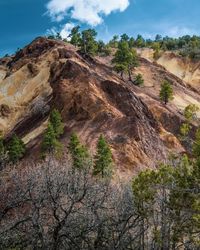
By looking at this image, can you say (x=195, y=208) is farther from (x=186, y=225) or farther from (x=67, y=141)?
(x=67, y=141)

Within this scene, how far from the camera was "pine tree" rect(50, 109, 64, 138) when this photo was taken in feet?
222

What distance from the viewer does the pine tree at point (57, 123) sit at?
222 ft

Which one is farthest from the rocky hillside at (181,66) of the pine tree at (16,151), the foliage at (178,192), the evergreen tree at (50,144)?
the foliage at (178,192)

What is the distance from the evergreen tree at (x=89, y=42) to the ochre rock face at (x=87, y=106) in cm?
803

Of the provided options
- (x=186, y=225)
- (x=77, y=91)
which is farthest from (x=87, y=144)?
(x=186, y=225)

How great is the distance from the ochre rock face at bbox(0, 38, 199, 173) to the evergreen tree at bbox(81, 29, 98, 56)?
26.4 feet

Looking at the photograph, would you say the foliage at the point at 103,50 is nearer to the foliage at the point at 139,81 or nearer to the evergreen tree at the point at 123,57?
the evergreen tree at the point at 123,57

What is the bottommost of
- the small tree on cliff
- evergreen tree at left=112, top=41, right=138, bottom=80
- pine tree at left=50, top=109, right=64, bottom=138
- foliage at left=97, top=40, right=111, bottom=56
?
pine tree at left=50, top=109, right=64, bottom=138

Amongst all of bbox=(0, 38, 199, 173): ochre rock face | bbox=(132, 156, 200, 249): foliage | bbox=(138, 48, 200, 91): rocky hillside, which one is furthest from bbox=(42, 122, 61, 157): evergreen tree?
bbox=(138, 48, 200, 91): rocky hillside

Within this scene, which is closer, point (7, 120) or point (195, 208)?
point (195, 208)

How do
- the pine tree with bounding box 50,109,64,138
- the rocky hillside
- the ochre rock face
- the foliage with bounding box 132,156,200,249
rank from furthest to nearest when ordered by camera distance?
the rocky hillside, the pine tree with bounding box 50,109,64,138, the ochre rock face, the foliage with bounding box 132,156,200,249

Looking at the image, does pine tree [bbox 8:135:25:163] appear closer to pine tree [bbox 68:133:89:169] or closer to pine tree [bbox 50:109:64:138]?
pine tree [bbox 50:109:64:138]

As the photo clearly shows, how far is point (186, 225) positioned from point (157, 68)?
102m

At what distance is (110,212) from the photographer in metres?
32.7
